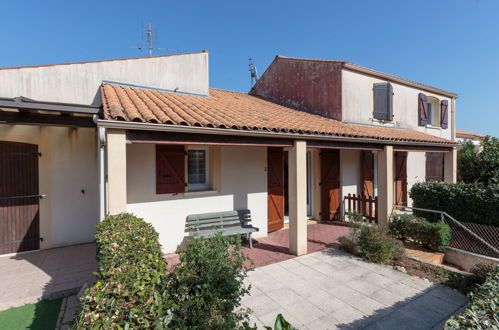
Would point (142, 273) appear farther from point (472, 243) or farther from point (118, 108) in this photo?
point (472, 243)

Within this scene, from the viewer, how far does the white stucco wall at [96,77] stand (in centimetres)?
559

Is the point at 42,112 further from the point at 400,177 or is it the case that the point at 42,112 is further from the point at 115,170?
the point at 400,177

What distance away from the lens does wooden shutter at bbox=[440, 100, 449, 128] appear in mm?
12039

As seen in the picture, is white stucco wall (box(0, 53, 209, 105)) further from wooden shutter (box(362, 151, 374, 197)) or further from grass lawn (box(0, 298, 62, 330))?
wooden shutter (box(362, 151, 374, 197))

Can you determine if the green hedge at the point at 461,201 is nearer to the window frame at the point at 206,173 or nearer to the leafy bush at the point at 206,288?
the window frame at the point at 206,173

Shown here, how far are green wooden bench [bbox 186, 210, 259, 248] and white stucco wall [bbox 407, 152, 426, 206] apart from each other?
27.1ft

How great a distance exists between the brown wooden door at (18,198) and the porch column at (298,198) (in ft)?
20.3

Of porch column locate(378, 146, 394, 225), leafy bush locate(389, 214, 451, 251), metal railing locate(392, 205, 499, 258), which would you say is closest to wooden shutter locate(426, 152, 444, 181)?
porch column locate(378, 146, 394, 225)

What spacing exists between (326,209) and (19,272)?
826cm

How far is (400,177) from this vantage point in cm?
1036

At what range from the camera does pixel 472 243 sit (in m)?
6.01

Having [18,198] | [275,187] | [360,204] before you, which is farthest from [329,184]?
[18,198]

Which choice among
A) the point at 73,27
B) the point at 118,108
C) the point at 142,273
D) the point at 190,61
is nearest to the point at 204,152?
the point at 118,108

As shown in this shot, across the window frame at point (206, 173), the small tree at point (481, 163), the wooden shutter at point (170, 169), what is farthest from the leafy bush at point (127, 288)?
the small tree at point (481, 163)
